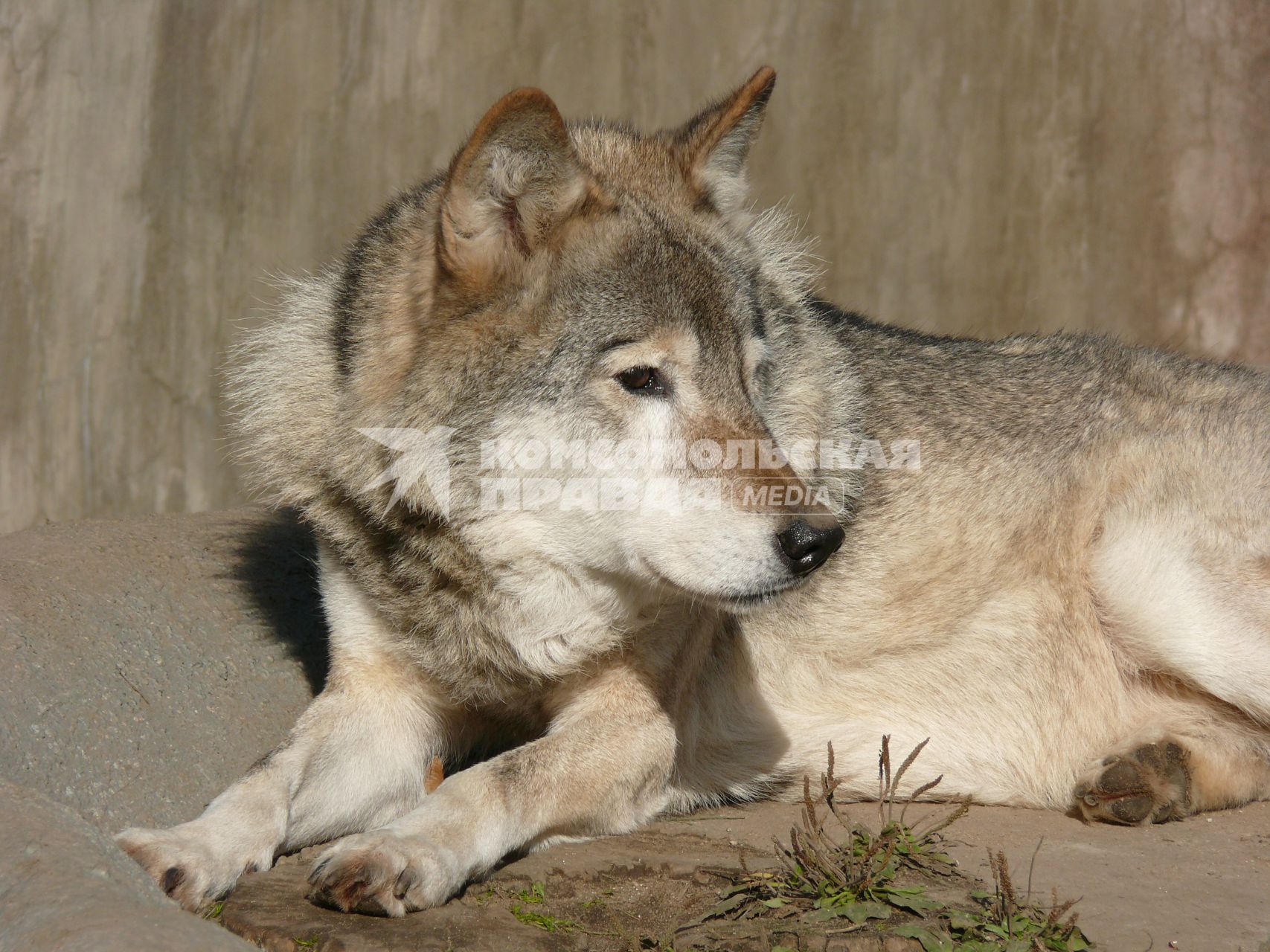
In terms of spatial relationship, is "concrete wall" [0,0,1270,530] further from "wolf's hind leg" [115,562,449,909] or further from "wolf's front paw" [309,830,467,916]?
"wolf's front paw" [309,830,467,916]

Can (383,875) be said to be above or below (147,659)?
below

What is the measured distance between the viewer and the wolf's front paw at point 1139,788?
3438mm

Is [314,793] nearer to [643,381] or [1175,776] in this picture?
[643,381]

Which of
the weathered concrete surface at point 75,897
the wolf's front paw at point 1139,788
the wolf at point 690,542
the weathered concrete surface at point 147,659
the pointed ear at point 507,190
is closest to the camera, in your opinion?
the weathered concrete surface at point 75,897

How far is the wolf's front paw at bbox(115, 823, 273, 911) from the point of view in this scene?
2.54m

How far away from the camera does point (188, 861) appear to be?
2.58 metres

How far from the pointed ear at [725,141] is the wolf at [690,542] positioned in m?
0.01

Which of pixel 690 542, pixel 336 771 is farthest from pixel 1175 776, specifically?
pixel 336 771

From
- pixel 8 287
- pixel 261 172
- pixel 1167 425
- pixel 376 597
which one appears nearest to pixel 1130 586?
pixel 1167 425

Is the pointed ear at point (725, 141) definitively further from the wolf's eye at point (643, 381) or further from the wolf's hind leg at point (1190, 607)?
the wolf's hind leg at point (1190, 607)

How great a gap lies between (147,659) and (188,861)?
127cm

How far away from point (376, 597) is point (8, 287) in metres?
4.79

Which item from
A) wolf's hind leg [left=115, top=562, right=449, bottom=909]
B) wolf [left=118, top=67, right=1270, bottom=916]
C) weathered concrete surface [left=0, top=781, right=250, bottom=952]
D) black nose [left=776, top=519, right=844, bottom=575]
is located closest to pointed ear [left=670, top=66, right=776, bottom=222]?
wolf [left=118, top=67, right=1270, bottom=916]

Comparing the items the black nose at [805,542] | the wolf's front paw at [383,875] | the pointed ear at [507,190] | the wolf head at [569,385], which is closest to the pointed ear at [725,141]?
the wolf head at [569,385]
